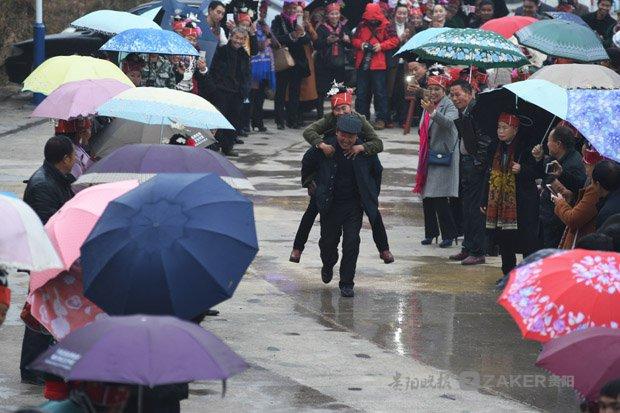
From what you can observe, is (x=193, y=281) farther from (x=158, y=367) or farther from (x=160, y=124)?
(x=160, y=124)

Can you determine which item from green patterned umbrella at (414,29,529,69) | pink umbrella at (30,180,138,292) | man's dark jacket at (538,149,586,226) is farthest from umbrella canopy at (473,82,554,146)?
pink umbrella at (30,180,138,292)

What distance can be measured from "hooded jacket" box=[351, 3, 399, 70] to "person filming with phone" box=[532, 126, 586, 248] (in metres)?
9.72

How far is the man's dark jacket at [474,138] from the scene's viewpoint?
42.5 ft

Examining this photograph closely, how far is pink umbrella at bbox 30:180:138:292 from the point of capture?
7590mm

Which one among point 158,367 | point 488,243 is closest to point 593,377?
point 158,367

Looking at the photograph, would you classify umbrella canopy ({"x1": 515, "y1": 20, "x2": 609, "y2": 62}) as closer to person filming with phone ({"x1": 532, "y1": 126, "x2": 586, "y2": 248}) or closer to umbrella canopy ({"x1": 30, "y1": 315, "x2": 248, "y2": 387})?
person filming with phone ({"x1": 532, "y1": 126, "x2": 586, "y2": 248})

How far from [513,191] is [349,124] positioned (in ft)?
5.35

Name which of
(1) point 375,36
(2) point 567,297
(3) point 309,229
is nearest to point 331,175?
(3) point 309,229

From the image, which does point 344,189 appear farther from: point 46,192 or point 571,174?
point 46,192

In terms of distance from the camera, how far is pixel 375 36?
22141 mm

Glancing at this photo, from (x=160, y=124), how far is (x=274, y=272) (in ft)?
8.44

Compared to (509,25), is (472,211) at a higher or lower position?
lower

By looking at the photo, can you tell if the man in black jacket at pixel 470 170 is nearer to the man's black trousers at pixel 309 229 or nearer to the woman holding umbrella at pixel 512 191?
the woman holding umbrella at pixel 512 191

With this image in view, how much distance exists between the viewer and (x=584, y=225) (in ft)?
34.5
